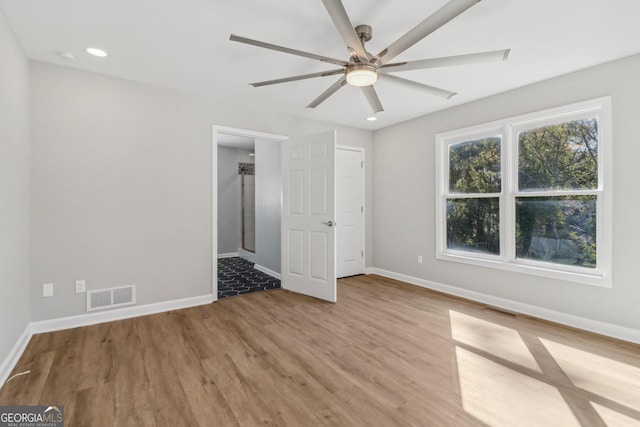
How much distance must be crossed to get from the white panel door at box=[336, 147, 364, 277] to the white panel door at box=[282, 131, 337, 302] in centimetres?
97

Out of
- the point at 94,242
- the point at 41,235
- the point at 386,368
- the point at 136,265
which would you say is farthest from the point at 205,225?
the point at 386,368

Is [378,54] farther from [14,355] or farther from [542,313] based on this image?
[14,355]

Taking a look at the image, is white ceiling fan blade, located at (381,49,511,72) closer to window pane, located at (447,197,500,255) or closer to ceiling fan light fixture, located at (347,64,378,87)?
ceiling fan light fixture, located at (347,64,378,87)

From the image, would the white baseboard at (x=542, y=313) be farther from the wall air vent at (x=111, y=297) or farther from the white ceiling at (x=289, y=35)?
the wall air vent at (x=111, y=297)

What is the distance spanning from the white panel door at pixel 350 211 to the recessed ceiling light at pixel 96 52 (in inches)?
128

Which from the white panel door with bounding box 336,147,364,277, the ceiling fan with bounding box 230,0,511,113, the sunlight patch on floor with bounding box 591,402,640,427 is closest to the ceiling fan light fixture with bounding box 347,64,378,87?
the ceiling fan with bounding box 230,0,511,113

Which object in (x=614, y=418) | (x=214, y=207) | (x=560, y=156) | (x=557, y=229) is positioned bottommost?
(x=614, y=418)

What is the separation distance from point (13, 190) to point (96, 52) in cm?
138

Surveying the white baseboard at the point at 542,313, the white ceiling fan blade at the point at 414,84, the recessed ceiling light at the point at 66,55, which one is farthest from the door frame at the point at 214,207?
the white baseboard at the point at 542,313

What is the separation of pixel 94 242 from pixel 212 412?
7.70ft

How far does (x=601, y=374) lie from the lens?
7.07 ft

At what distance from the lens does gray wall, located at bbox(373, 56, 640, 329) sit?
8.90 feet

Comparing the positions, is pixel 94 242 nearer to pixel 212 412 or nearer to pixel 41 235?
pixel 41 235

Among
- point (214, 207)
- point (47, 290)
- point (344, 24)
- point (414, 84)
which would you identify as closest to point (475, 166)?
point (414, 84)
